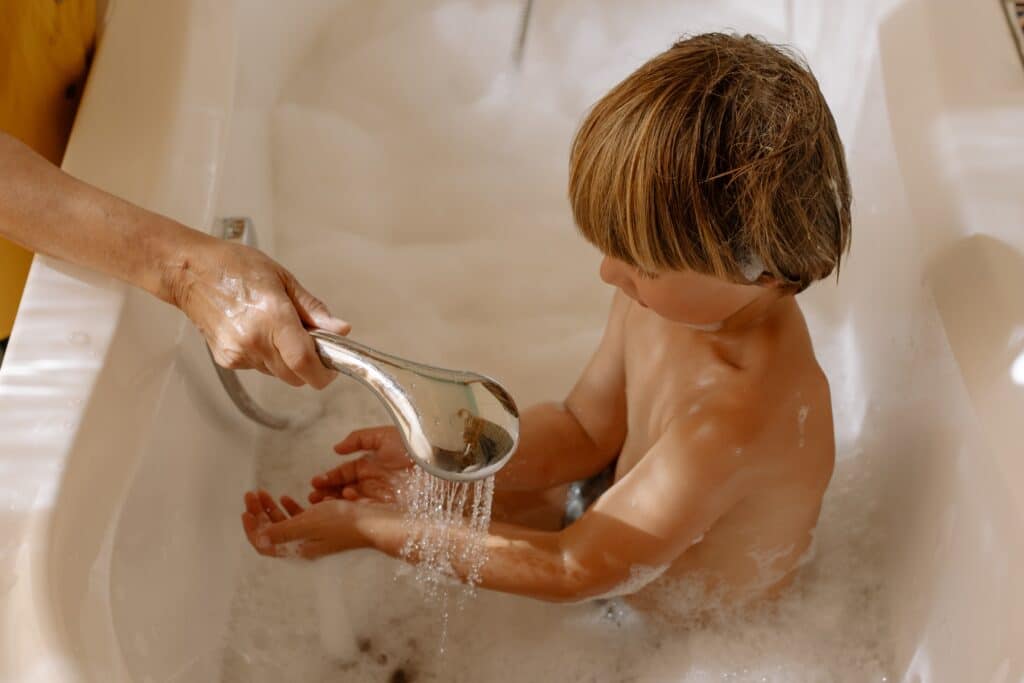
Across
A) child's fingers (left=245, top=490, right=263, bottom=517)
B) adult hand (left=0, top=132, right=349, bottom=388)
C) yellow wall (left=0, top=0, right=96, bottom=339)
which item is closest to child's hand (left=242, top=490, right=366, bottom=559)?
child's fingers (left=245, top=490, right=263, bottom=517)

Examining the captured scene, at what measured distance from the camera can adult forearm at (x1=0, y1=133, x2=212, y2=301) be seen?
86 cm

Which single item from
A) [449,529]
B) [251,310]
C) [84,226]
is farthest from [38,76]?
[449,529]

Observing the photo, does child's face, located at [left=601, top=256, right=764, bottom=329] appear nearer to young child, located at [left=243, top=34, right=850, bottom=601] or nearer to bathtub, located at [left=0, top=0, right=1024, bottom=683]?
young child, located at [left=243, top=34, right=850, bottom=601]

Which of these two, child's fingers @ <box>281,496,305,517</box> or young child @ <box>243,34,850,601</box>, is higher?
young child @ <box>243,34,850,601</box>

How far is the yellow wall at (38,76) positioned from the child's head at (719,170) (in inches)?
20.5

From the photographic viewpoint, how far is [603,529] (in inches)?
36.7

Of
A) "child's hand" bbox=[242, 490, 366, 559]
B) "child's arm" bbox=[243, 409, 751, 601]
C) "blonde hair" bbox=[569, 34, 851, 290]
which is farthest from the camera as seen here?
"child's hand" bbox=[242, 490, 366, 559]

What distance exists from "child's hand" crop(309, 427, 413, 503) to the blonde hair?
0.36m

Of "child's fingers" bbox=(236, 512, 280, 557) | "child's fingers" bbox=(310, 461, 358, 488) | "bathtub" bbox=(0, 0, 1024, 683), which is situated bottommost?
"child's fingers" bbox=(236, 512, 280, 557)

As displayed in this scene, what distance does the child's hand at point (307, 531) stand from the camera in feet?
3.29

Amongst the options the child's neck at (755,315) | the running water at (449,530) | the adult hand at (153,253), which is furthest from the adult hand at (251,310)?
the child's neck at (755,315)

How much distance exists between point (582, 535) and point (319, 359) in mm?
297

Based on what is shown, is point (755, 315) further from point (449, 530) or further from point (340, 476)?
point (340, 476)

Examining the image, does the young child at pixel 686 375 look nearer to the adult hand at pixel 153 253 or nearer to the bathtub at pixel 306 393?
the bathtub at pixel 306 393
